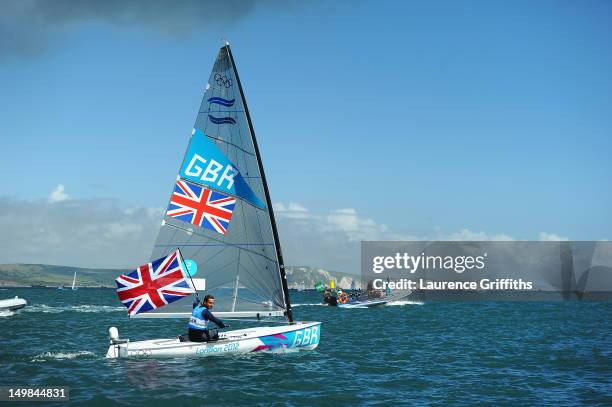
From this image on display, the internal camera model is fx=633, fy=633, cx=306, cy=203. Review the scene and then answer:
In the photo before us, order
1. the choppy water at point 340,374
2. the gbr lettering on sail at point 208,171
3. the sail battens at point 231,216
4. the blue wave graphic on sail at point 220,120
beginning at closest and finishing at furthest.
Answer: the choppy water at point 340,374, the sail battens at point 231,216, the gbr lettering on sail at point 208,171, the blue wave graphic on sail at point 220,120

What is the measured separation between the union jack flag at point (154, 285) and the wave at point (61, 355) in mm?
3378

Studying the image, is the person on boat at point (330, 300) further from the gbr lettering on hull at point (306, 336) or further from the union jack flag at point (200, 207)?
the union jack flag at point (200, 207)

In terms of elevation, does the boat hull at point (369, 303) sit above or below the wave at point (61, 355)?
above

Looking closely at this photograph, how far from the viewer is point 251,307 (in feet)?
74.3

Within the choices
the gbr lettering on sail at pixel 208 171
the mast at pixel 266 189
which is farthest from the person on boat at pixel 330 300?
the gbr lettering on sail at pixel 208 171

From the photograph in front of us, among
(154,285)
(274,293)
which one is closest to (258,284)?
(274,293)

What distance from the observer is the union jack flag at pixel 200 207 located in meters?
21.9

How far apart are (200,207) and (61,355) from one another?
293 inches

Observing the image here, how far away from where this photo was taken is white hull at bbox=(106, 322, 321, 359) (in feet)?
67.8

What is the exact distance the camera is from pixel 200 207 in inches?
867

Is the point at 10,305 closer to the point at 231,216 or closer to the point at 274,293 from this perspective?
the point at 274,293

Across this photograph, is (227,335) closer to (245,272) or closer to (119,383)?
(245,272)

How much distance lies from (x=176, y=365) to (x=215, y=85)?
9840 millimetres

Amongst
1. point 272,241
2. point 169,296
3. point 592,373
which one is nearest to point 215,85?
point 272,241
